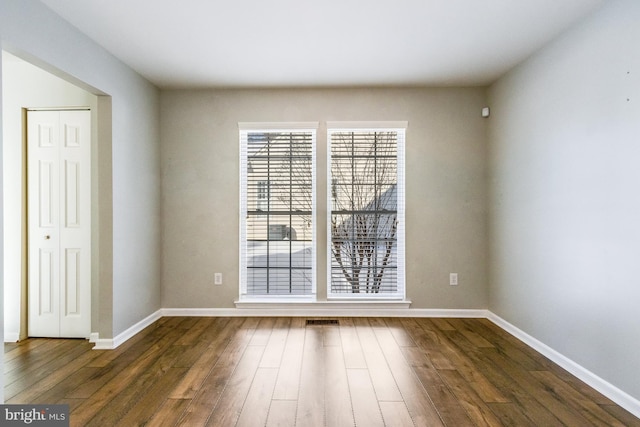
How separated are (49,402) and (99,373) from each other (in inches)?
16.4

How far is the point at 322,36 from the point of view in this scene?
283 centimetres

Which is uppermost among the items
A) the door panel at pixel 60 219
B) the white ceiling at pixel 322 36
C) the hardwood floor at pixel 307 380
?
the white ceiling at pixel 322 36

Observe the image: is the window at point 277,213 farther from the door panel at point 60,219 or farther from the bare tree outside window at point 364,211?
the door panel at point 60,219

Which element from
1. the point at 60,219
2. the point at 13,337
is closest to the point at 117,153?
the point at 60,219

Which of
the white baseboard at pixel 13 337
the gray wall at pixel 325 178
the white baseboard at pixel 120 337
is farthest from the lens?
the gray wall at pixel 325 178

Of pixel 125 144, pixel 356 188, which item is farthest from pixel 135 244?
pixel 356 188

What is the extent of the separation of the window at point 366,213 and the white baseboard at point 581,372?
3.99 feet

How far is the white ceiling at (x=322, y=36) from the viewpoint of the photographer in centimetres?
243

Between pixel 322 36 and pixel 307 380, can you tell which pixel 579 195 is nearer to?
pixel 322 36

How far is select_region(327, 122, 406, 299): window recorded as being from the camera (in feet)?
13.3

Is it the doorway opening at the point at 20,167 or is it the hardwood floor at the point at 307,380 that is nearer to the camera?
the hardwood floor at the point at 307,380

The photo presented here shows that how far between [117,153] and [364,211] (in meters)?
2.59

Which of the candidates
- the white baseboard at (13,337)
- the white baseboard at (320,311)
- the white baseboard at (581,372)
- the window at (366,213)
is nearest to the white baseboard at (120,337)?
the white baseboard at (320,311)

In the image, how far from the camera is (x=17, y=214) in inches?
131
